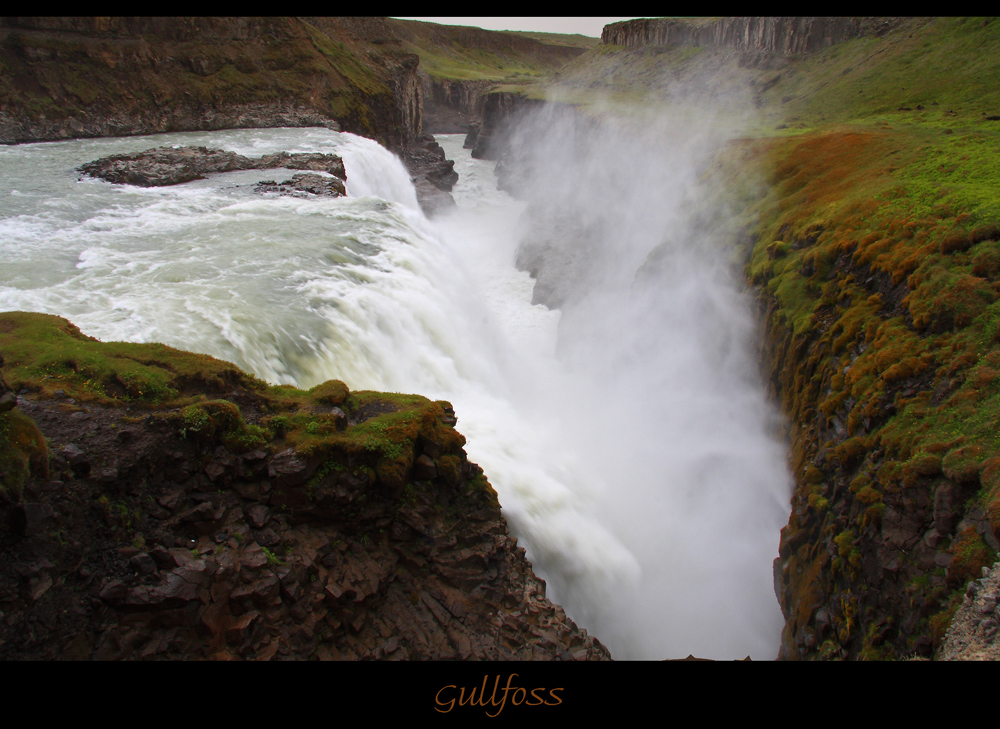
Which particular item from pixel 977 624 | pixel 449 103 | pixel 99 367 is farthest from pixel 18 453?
pixel 449 103

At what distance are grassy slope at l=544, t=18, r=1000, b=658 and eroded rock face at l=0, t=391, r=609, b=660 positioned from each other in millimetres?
4614

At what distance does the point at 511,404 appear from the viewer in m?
19.1

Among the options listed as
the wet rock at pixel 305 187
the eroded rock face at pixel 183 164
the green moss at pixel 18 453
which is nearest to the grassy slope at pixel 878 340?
the green moss at pixel 18 453

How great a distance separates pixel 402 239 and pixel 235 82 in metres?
28.6

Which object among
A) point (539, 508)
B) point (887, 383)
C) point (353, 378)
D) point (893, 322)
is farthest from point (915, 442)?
point (353, 378)

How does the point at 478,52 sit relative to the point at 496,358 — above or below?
above

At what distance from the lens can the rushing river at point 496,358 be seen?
40.8 ft

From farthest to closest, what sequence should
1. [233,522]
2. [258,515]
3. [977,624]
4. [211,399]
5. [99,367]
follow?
[211,399], [99,367], [258,515], [233,522], [977,624]

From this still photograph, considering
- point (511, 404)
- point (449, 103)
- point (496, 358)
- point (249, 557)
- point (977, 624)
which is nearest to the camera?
point (977, 624)

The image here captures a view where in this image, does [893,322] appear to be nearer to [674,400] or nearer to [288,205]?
[674,400]

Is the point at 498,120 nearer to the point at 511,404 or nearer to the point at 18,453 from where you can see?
the point at 511,404

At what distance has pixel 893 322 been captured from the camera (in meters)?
11.9

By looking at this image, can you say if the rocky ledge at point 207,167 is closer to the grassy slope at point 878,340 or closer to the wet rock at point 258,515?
the grassy slope at point 878,340

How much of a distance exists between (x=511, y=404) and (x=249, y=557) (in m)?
12.5
